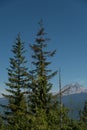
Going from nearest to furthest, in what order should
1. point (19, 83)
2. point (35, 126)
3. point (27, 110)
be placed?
1. point (35, 126)
2. point (27, 110)
3. point (19, 83)

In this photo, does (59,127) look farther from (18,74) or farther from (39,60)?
(18,74)

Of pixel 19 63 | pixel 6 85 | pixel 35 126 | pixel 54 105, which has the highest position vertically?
pixel 19 63

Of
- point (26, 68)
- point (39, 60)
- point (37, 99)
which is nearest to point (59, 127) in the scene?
point (37, 99)

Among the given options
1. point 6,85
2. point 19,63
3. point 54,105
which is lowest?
point 54,105

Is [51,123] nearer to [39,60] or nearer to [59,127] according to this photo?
[59,127]

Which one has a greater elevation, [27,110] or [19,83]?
[19,83]

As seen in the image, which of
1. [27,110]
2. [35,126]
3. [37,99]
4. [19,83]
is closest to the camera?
[35,126]

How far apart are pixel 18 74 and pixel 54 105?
406 inches

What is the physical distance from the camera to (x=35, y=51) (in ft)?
162

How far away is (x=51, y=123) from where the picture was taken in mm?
37031

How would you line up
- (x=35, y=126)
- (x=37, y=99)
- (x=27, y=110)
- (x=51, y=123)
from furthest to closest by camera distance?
(x=27, y=110) < (x=37, y=99) < (x=51, y=123) < (x=35, y=126)

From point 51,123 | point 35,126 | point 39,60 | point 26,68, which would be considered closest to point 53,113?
point 51,123

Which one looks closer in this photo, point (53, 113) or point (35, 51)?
point (53, 113)

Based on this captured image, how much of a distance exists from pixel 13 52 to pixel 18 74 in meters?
3.67
